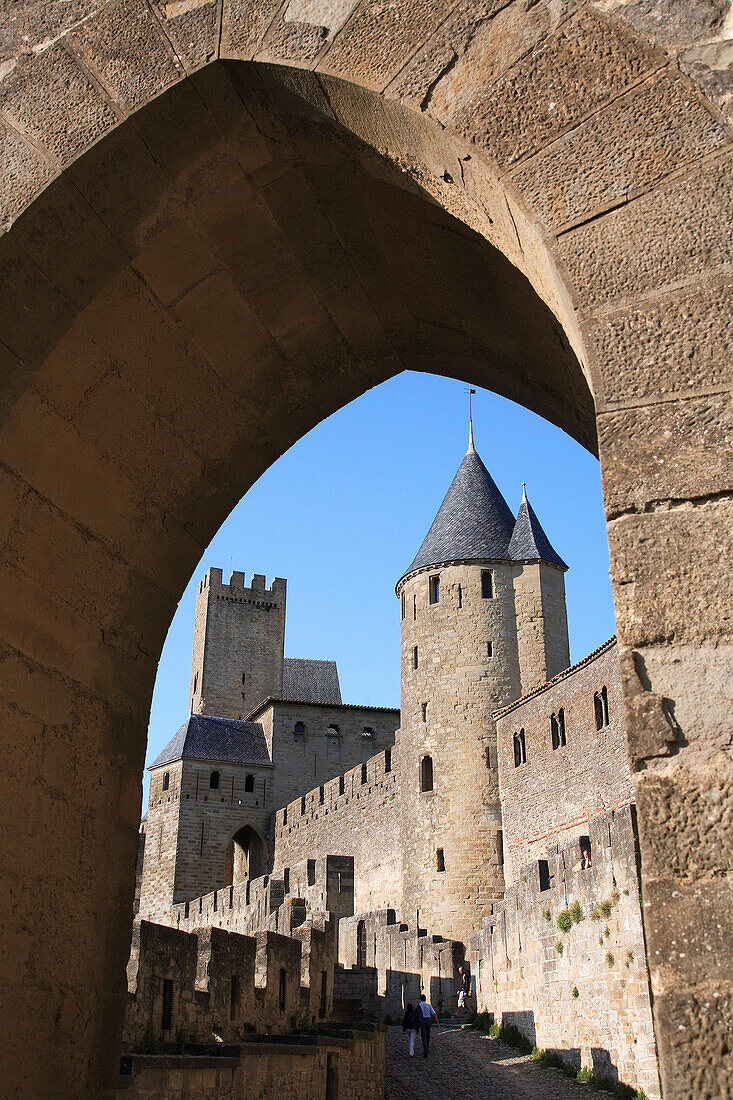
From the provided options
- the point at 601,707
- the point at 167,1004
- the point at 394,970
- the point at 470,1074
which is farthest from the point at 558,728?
the point at 167,1004

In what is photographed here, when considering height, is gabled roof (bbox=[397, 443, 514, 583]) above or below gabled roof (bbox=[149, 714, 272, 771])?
above

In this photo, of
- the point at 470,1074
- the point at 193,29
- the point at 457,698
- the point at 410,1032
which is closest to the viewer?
the point at 193,29

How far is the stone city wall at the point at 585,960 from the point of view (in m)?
12.0

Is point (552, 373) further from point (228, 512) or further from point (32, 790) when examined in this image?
point (32, 790)

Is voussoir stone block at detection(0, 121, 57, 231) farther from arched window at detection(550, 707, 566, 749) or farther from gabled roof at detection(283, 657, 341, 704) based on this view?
gabled roof at detection(283, 657, 341, 704)

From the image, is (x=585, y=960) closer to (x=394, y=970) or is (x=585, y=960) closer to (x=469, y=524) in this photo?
(x=394, y=970)

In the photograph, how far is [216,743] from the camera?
4022 cm

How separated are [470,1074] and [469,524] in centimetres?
1775

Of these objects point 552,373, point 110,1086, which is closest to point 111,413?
point 552,373

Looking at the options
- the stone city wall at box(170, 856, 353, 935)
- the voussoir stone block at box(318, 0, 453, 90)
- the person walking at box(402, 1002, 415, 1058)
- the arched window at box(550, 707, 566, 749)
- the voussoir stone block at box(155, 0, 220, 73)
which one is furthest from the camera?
the stone city wall at box(170, 856, 353, 935)

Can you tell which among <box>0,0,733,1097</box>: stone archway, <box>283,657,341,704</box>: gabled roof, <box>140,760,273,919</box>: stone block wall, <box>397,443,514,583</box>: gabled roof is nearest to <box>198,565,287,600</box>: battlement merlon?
<box>283,657,341,704</box>: gabled roof

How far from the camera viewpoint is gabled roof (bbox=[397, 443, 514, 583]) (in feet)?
93.9

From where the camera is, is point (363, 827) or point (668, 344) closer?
point (668, 344)

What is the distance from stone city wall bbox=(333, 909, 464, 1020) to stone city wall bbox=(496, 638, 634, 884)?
3499 millimetres
